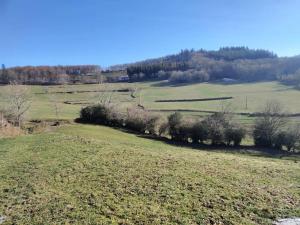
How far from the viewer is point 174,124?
1756 inches

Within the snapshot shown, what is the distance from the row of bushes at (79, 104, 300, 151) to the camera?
41656 millimetres

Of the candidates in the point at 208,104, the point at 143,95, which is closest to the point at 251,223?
the point at 208,104

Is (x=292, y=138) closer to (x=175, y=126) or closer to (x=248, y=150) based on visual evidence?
(x=248, y=150)

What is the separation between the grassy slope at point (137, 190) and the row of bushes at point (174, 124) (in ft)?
68.0

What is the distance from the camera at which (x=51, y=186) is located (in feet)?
49.5

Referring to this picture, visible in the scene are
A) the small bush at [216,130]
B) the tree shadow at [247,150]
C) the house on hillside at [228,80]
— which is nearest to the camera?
the tree shadow at [247,150]

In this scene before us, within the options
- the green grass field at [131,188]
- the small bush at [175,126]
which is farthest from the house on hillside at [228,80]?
the green grass field at [131,188]

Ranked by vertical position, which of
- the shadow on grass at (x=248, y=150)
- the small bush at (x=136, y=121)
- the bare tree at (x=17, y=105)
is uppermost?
the bare tree at (x=17, y=105)

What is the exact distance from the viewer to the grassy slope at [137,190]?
11836 millimetres

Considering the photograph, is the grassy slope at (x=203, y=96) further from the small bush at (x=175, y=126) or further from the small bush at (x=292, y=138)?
the small bush at (x=292, y=138)

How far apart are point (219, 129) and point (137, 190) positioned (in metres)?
29.0

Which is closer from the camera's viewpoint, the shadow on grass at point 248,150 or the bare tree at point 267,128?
the shadow on grass at point 248,150

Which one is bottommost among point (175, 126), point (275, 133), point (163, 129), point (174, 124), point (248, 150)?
point (248, 150)

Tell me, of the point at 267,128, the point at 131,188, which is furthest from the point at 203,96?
the point at 131,188
